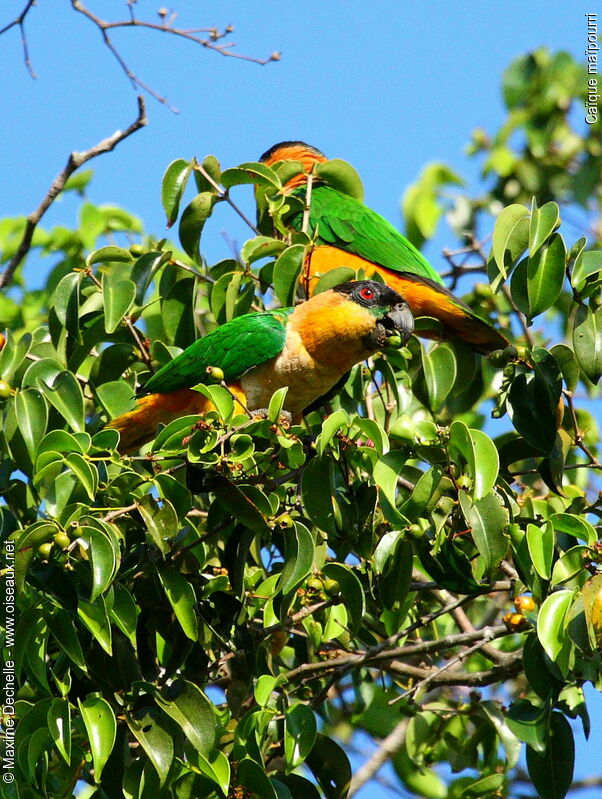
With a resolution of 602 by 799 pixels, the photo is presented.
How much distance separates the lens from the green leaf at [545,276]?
9.27 ft

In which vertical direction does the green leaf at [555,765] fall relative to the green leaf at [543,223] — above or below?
below

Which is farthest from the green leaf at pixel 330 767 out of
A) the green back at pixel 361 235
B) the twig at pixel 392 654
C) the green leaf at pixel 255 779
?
the green back at pixel 361 235

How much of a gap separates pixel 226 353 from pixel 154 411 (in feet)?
1.43

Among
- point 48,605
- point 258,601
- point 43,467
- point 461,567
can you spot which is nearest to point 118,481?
point 43,467

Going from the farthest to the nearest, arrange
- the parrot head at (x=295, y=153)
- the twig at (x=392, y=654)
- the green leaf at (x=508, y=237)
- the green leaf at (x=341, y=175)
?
the parrot head at (x=295, y=153)
the green leaf at (x=341, y=175)
the twig at (x=392, y=654)
the green leaf at (x=508, y=237)

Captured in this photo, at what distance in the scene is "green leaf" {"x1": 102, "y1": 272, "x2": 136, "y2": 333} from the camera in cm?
336

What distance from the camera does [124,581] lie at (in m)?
2.95

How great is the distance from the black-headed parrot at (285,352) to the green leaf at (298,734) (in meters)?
1.48

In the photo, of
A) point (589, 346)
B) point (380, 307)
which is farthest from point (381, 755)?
point (589, 346)

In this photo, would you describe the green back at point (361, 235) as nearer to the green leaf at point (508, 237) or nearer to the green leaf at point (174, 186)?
the green leaf at point (174, 186)

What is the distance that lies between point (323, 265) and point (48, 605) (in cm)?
305

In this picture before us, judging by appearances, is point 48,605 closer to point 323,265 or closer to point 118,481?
point 118,481

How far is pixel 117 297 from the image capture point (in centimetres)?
341

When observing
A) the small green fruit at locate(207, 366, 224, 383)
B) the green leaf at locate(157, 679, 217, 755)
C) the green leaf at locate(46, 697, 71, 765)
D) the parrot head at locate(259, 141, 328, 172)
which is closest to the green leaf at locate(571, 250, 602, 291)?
the small green fruit at locate(207, 366, 224, 383)
